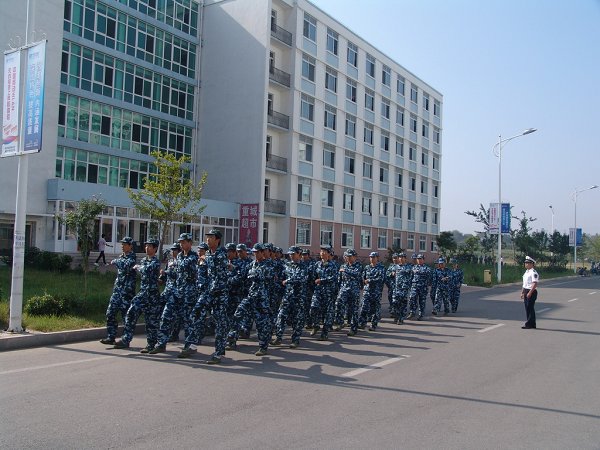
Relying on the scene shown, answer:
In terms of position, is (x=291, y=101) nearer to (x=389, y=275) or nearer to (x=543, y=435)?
(x=389, y=275)

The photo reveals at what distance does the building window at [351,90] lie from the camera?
45969mm

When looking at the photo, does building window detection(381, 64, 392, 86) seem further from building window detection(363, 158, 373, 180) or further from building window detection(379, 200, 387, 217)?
building window detection(379, 200, 387, 217)

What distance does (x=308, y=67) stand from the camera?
1635 inches

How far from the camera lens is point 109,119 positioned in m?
34.8

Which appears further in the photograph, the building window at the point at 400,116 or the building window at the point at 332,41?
the building window at the point at 400,116

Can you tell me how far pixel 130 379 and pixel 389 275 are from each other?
Result: 27.1ft

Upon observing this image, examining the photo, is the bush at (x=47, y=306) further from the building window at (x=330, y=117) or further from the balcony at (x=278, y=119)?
the building window at (x=330, y=117)

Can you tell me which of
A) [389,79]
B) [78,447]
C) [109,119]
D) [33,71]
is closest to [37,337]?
[33,71]

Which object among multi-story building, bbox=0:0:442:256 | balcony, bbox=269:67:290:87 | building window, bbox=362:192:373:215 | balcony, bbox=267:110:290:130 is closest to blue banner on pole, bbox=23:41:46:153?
multi-story building, bbox=0:0:442:256

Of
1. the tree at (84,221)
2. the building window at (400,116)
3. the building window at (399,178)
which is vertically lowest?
the tree at (84,221)

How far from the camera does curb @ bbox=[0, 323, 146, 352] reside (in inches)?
372

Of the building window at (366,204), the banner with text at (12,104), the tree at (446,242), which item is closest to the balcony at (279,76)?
the building window at (366,204)

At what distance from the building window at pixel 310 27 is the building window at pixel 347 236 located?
1483cm

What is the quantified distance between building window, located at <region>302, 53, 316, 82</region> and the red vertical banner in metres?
10.6
